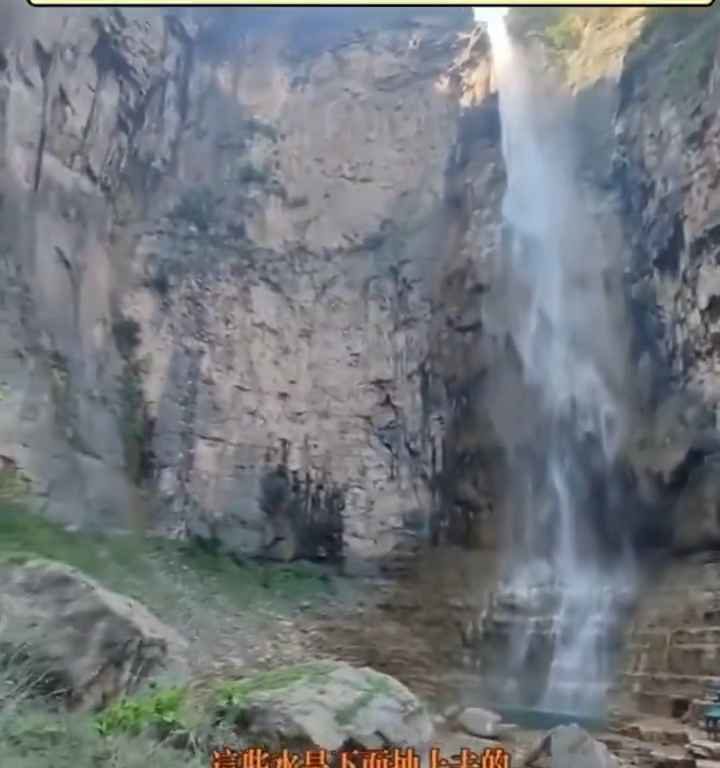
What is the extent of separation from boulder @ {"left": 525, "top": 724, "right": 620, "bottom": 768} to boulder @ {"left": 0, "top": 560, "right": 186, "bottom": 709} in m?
0.91

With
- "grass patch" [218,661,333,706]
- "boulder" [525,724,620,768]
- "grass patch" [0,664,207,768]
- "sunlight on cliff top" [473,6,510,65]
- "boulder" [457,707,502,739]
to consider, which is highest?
"sunlight on cliff top" [473,6,510,65]

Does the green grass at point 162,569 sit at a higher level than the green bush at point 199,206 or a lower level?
lower

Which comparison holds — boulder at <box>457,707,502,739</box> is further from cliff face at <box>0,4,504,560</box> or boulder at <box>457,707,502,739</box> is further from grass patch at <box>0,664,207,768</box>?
grass patch at <box>0,664,207,768</box>

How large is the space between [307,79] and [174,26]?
0.40 m

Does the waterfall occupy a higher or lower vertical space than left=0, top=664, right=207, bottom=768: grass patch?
higher

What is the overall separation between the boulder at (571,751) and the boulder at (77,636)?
Result: 909 millimetres

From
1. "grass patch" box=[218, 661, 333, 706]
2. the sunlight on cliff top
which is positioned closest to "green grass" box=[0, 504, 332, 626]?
"grass patch" box=[218, 661, 333, 706]

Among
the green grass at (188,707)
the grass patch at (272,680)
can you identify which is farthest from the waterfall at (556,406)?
the green grass at (188,707)

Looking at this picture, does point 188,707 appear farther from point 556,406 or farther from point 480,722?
point 556,406

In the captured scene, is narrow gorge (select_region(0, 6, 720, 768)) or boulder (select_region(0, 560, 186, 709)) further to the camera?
narrow gorge (select_region(0, 6, 720, 768))

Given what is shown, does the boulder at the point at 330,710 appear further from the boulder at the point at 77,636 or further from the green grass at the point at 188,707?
the boulder at the point at 77,636

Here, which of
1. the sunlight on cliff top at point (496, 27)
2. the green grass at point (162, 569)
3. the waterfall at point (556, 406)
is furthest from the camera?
the sunlight on cliff top at point (496, 27)

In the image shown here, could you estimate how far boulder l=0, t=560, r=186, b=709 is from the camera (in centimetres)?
249

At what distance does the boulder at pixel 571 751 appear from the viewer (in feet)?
8.23
